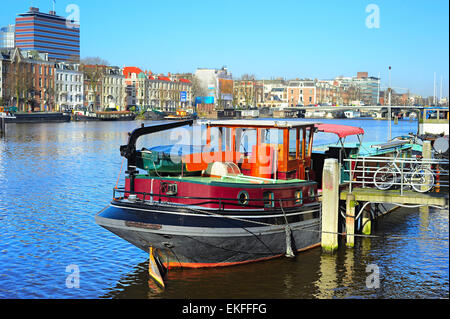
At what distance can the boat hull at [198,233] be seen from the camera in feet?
54.7

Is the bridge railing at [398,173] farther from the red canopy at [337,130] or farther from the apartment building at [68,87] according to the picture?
the apartment building at [68,87]

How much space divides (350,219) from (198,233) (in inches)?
245

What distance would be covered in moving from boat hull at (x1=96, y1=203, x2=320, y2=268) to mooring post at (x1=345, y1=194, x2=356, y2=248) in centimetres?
224

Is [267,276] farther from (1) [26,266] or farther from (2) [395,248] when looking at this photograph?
(1) [26,266]

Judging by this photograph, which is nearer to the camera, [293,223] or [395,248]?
[293,223]

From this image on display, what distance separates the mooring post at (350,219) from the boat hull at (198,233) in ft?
7.35

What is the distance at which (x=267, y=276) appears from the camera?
58.4 feet

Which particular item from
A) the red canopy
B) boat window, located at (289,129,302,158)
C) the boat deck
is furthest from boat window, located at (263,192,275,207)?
the red canopy

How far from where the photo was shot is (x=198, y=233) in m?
16.6

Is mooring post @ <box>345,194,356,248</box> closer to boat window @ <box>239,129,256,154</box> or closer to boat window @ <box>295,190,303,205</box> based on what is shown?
boat window @ <box>295,190,303,205</box>

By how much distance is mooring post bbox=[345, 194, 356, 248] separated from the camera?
19.8 m

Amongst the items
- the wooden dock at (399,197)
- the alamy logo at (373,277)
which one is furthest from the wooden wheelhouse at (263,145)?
the alamy logo at (373,277)
